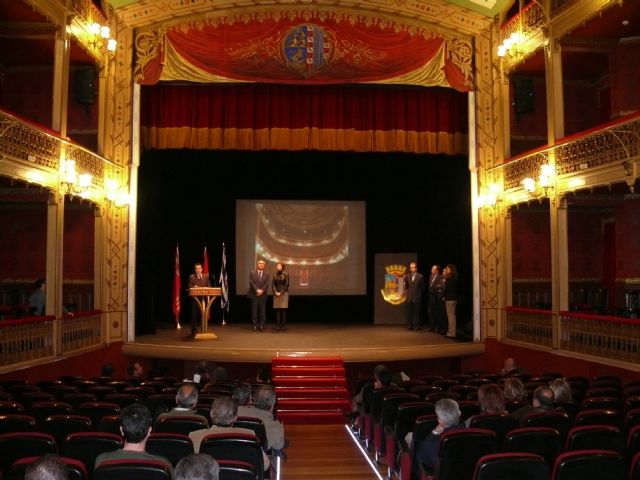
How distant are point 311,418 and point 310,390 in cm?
77

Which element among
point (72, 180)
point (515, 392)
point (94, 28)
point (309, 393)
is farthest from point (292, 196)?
point (515, 392)

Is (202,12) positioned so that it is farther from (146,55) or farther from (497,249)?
(497,249)

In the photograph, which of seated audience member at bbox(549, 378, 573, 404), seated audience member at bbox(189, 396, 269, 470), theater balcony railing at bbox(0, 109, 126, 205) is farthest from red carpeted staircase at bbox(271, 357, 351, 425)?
seated audience member at bbox(189, 396, 269, 470)

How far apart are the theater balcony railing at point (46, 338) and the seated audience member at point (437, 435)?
22.2 feet

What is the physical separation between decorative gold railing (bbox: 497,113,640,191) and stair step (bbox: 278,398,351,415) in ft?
18.6

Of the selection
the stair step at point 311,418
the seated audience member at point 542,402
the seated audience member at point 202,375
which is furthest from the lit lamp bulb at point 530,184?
the seated audience member at point 542,402

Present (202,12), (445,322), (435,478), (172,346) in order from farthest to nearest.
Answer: (445,322) < (202,12) < (172,346) < (435,478)

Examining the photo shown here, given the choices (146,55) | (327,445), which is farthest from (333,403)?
(146,55)

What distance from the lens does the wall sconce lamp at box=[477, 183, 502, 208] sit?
13.5 m

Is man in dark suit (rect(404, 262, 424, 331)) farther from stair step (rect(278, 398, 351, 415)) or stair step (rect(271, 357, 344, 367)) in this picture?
stair step (rect(278, 398, 351, 415))

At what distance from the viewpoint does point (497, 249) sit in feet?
44.7

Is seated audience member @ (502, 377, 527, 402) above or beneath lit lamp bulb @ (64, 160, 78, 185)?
beneath

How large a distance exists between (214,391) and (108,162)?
7.20m

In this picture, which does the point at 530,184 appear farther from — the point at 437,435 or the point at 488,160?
the point at 437,435
